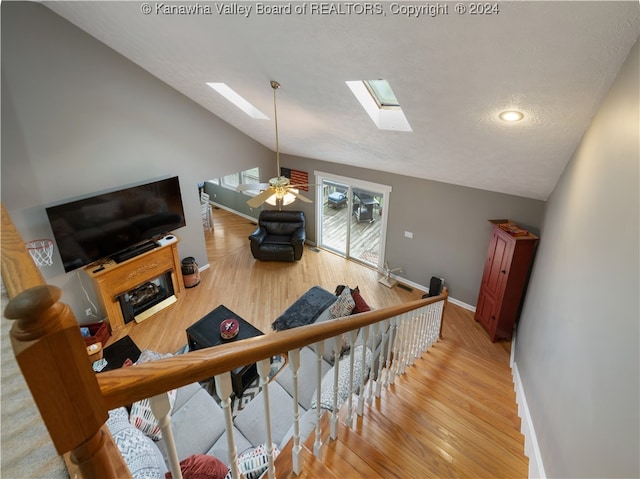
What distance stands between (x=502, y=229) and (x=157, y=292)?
18.0ft

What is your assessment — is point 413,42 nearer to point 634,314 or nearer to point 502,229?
point 634,314

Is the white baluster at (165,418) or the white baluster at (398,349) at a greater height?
the white baluster at (165,418)

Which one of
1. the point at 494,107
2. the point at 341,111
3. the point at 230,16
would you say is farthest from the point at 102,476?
the point at 341,111

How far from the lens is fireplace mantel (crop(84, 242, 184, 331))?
452 cm

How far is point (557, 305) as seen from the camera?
2664 millimetres

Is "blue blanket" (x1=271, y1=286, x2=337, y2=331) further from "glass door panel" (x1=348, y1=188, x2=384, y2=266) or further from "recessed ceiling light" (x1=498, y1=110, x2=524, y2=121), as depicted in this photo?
"recessed ceiling light" (x1=498, y1=110, x2=524, y2=121)

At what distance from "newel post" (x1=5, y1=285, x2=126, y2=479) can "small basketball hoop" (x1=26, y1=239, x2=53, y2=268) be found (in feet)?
14.7

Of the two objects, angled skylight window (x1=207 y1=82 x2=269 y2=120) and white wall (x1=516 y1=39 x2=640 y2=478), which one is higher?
angled skylight window (x1=207 y1=82 x2=269 y2=120)

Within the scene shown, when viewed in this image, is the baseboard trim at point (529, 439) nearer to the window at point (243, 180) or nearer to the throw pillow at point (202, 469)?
the throw pillow at point (202, 469)

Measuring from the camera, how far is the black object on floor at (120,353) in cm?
382

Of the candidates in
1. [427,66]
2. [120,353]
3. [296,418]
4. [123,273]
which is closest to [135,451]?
[296,418]

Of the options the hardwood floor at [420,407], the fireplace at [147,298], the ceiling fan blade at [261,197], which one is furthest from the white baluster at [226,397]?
the fireplace at [147,298]

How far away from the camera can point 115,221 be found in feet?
15.2

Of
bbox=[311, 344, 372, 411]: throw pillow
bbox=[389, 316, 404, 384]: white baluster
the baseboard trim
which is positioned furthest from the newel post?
the baseboard trim
